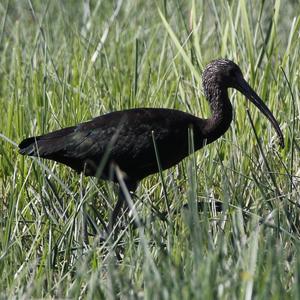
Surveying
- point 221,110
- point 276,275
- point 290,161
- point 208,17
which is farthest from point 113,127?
point 208,17

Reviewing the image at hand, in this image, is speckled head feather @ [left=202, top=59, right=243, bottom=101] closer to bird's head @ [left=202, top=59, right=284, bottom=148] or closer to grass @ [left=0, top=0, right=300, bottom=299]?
bird's head @ [left=202, top=59, right=284, bottom=148]

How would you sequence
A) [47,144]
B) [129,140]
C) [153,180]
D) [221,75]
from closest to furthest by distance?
[47,144] < [129,140] < [221,75] < [153,180]

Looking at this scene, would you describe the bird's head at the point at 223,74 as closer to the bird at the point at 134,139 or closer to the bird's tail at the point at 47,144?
the bird at the point at 134,139

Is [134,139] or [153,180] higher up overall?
[134,139]

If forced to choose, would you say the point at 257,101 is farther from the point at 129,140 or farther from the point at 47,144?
the point at 47,144

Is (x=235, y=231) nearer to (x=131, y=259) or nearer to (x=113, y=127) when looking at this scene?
(x=131, y=259)

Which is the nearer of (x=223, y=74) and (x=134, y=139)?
(x=134, y=139)

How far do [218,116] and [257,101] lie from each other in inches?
7.9

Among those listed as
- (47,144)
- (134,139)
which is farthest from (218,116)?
(47,144)

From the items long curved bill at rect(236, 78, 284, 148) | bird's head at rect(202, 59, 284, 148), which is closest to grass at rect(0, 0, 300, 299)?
long curved bill at rect(236, 78, 284, 148)

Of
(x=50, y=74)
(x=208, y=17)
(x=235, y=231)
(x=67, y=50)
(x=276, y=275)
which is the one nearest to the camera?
(x=276, y=275)

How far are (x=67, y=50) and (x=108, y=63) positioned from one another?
61 cm

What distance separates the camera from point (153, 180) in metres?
4.90

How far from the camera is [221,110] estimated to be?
15.4 feet
